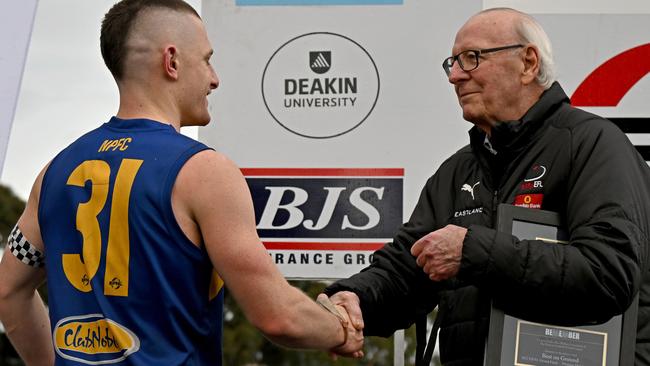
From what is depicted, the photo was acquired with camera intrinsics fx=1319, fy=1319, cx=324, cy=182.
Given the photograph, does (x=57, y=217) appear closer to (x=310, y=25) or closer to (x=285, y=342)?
(x=285, y=342)

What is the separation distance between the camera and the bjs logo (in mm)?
6020

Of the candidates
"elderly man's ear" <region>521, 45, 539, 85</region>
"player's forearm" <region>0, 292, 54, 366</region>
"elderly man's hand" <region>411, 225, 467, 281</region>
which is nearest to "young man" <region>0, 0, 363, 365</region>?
"player's forearm" <region>0, 292, 54, 366</region>

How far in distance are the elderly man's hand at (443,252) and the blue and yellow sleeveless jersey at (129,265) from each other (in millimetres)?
742

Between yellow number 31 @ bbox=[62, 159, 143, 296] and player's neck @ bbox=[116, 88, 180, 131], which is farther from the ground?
player's neck @ bbox=[116, 88, 180, 131]

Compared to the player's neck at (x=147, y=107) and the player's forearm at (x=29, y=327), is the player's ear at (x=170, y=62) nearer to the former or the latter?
the player's neck at (x=147, y=107)

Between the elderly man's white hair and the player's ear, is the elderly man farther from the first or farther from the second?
the player's ear

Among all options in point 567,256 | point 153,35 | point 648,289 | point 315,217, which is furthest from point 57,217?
point 315,217

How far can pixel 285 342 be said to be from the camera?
3.86m

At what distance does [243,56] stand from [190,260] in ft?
8.52

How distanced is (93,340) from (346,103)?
8.74 feet

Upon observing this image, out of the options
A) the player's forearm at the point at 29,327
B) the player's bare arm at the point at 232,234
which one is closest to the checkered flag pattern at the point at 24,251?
the player's forearm at the point at 29,327

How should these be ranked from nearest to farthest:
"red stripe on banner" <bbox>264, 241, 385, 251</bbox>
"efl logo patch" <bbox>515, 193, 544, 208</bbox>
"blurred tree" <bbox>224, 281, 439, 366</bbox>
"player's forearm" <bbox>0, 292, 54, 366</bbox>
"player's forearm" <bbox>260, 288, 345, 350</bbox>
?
1. "player's forearm" <bbox>260, 288, 345, 350</bbox>
2. "player's forearm" <bbox>0, 292, 54, 366</bbox>
3. "efl logo patch" <bbox>515, 193, 544, 208</bbox>
4. "red stripe on banner" <bbox>264, 241, 385, 251</bbox>
5. "blurred tree" <bbox>224, 281, 439, 366</bbox>

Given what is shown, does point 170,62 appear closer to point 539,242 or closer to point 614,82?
point 539,242

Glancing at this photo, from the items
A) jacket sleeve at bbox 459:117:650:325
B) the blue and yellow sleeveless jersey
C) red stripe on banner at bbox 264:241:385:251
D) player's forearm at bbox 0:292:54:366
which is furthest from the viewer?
red stripe on banner at bbox 264:241:385:251
